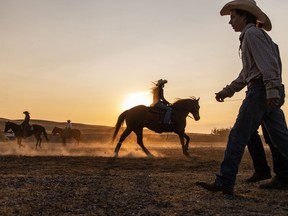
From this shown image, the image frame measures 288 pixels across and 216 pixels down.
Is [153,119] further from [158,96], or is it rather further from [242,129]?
[242,129]

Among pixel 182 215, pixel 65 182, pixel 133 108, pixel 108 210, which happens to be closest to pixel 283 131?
pixel 182 215

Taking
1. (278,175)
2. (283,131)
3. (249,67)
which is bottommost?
(278,175)

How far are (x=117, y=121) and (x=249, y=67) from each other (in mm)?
12893

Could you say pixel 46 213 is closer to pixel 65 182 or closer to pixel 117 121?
pixel 65 182

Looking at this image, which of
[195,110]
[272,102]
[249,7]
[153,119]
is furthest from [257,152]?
[195,110]

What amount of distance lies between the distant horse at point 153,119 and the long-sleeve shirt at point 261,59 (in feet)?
39.8

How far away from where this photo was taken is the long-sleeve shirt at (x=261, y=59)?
5272 mm

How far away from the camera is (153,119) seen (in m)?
18.6

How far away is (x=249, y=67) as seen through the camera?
560 cm

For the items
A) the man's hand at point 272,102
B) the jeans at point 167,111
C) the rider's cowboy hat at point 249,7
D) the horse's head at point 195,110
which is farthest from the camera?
the horse's head at point 195,110

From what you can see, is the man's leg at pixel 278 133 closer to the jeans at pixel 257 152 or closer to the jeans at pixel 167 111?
the jeans at pixel 257 152

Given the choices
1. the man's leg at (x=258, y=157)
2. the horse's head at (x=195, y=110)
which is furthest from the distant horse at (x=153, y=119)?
the man's leg at (x=258, y=157)

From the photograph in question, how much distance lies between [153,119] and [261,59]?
524 inches

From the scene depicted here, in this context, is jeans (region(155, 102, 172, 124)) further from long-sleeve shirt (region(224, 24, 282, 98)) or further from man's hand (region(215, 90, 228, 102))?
long-sleeve shirt (region(224, 24, 282, 98))
